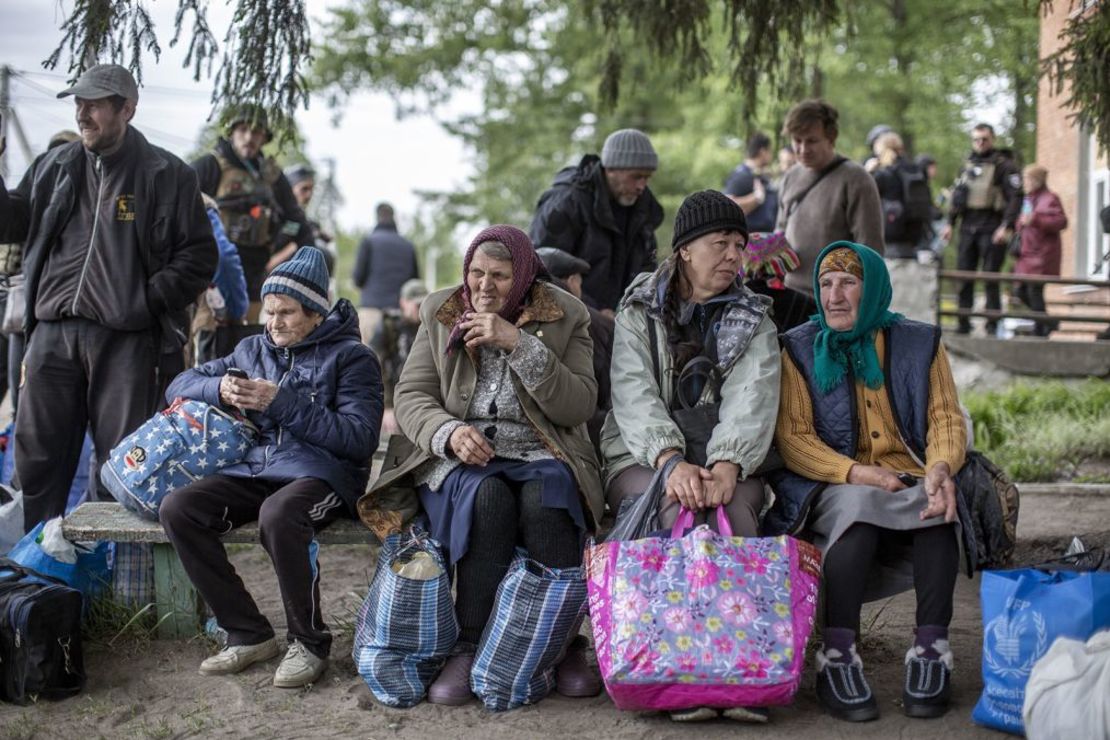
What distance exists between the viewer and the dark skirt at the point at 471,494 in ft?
13.9

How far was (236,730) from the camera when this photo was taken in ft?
13.0

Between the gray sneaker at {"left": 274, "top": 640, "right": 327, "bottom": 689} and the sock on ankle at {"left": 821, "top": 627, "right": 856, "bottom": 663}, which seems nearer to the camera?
the sock on ankle at {"left": 821, "top": 627, "right": 856, "bottom": 663}

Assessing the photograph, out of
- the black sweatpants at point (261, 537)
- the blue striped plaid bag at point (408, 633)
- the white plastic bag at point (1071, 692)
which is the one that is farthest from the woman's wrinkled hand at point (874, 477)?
the black sweatpants at point (261, 537)

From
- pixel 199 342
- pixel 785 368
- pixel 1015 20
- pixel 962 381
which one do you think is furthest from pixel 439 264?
pixel 785 368

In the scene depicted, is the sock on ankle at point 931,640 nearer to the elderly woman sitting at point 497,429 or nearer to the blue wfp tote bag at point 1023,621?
the blue wfp tote bag at point 1023,621

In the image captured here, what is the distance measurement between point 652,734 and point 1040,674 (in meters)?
1.18

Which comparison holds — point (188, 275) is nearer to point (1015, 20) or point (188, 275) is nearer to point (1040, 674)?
point (1040, 674)

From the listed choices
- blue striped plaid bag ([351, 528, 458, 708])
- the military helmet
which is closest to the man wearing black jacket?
the military helmet

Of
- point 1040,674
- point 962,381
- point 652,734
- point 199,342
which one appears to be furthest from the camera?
point 962,381

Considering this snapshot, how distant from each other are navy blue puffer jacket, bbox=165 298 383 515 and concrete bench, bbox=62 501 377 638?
0.42 feet

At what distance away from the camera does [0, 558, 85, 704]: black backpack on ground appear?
14.0 feet

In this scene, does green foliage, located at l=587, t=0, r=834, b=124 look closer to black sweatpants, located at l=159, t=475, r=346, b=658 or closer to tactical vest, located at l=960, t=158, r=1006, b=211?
black sweatpants, located at l=159, t=475, r=346, b=658

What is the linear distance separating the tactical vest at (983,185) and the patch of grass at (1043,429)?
9.79 ft

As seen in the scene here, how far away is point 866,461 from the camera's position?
4383mm
